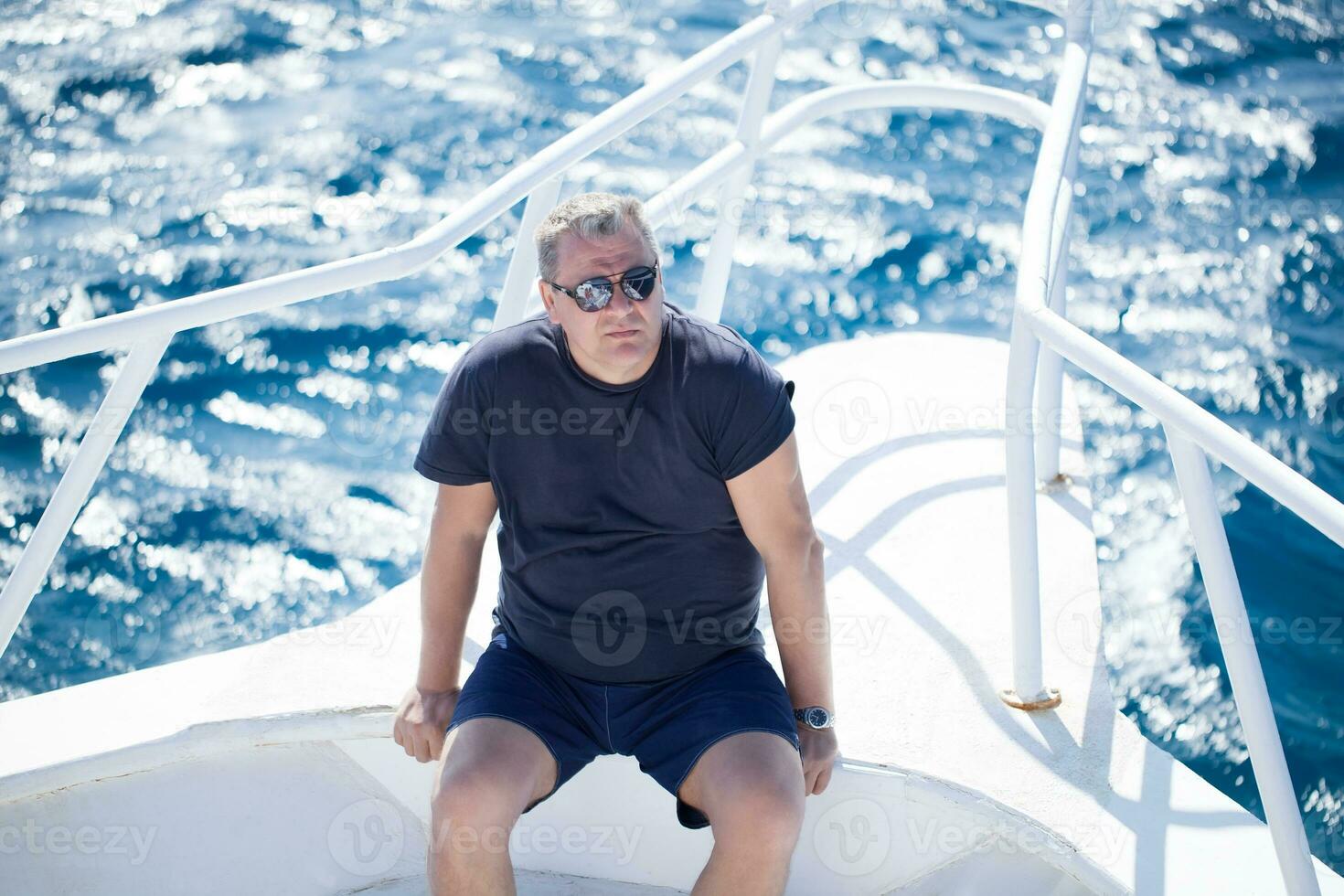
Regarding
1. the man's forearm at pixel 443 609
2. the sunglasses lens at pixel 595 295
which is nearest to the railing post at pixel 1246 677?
the sunglasses lens at pixel 595 295

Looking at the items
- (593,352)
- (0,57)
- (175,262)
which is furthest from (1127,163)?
(0,57)

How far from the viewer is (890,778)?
1.91 metres

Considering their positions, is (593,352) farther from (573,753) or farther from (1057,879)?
(1057,879)

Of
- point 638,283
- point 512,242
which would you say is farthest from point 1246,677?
point 512,242

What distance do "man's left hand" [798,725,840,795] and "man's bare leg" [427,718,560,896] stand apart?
373mm

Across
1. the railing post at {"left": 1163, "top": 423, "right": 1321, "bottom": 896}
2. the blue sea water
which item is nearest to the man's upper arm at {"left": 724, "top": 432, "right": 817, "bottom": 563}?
the railing post at {"left": 1163, "top": 423, "right": 1321, "bottom": 896}

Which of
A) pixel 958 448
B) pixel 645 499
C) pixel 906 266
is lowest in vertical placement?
pixel 906 266

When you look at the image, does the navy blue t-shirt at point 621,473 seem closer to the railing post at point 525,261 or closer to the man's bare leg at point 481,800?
the man's bare leg at point 481,800

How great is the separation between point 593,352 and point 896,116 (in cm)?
524

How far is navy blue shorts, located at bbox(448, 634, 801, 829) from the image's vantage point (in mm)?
1768

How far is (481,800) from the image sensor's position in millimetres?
1663

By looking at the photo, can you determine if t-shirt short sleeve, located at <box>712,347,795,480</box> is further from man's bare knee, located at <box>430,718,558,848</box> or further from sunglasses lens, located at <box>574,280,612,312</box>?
man's bare knee, located at <box>430,718,558,848</box>

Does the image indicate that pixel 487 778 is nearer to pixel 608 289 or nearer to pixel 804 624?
pixel 804 624

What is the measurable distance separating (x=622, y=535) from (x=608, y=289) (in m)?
0.37
